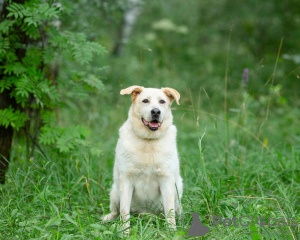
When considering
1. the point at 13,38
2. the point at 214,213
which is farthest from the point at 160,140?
the point at 13,38

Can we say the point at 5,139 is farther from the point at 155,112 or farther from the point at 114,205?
the point at 155,112

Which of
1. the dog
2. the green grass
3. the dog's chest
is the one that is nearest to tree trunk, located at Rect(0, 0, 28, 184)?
the green grass

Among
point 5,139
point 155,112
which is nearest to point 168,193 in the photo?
point 155,112

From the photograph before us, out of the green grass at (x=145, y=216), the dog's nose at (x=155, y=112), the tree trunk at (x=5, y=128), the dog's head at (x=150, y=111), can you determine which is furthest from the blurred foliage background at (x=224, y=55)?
the dog's nose at (x=155, y=112)

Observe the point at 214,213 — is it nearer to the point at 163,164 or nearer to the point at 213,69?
the point at 163,164

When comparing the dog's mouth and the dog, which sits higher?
the dog's mouth

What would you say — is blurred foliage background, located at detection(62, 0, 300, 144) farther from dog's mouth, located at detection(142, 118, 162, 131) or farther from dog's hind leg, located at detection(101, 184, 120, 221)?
dog's hind leg, located at detection(101, 184, 120, 221)

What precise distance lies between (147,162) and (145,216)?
611 millimetres

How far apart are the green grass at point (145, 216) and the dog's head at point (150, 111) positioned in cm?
38

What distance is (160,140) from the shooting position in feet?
12.1

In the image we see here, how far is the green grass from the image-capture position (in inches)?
122

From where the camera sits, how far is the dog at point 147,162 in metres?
3.54

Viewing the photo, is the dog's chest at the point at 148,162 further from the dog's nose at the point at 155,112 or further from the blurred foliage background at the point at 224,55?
the blurred foliage background at the point at 224,55

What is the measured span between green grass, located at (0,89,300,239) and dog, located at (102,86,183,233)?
7.3 inches
